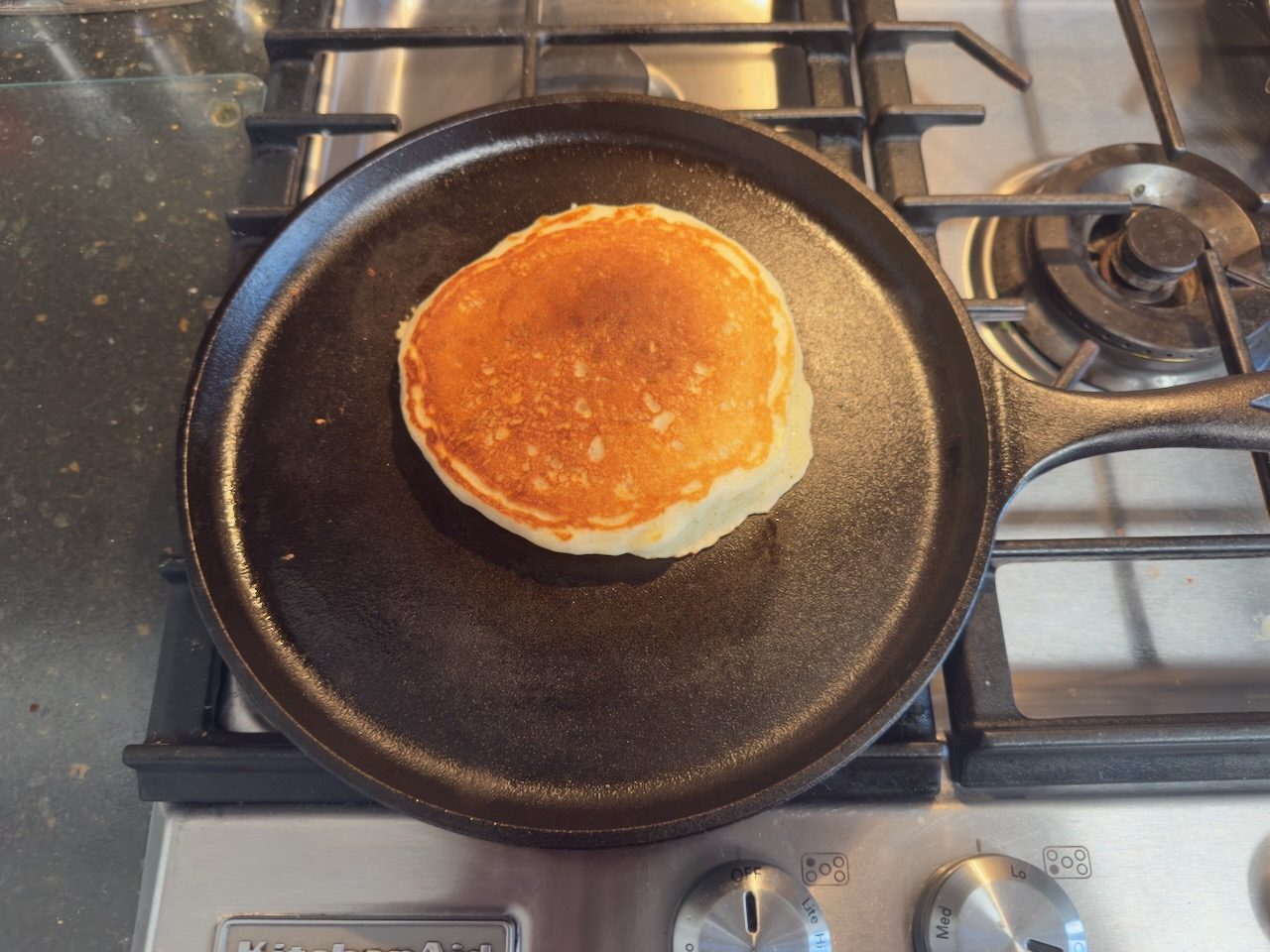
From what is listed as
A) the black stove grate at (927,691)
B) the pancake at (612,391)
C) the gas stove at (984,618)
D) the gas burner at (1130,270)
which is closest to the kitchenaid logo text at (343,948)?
the gas stove at (984,618)

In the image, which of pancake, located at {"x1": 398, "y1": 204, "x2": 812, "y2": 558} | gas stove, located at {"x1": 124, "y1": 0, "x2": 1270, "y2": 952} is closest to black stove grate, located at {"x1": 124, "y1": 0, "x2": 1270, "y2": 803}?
gas stove, located at {"x1": 124, "y1": 0, "x2": 1270, "y2": 952}

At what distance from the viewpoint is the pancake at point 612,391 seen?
2.65ft

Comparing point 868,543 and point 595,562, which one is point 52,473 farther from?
point 868,543

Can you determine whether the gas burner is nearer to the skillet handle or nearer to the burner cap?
the burner cap

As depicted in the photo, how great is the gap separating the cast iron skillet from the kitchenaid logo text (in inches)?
4.0

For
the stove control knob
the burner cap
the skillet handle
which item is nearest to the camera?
the stove control knob

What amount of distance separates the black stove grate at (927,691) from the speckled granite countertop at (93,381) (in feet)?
0.36

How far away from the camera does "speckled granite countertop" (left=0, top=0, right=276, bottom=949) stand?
2.54ft

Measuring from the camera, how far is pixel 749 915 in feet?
2.13

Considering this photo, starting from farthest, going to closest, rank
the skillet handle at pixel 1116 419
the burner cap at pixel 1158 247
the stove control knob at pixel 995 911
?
the burner cap at pixel 1158 247 < the skillet handle at pixel 1116 419 < the stove control knob at pixel 995 911

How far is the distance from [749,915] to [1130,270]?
80cm

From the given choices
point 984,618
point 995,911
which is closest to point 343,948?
point 995,911

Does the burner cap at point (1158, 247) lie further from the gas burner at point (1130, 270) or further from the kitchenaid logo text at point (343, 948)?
the kitchenaid logo text at point (343, 948)

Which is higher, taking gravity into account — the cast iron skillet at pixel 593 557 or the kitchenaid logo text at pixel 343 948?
the cast iron skillet at pixel 593 557
